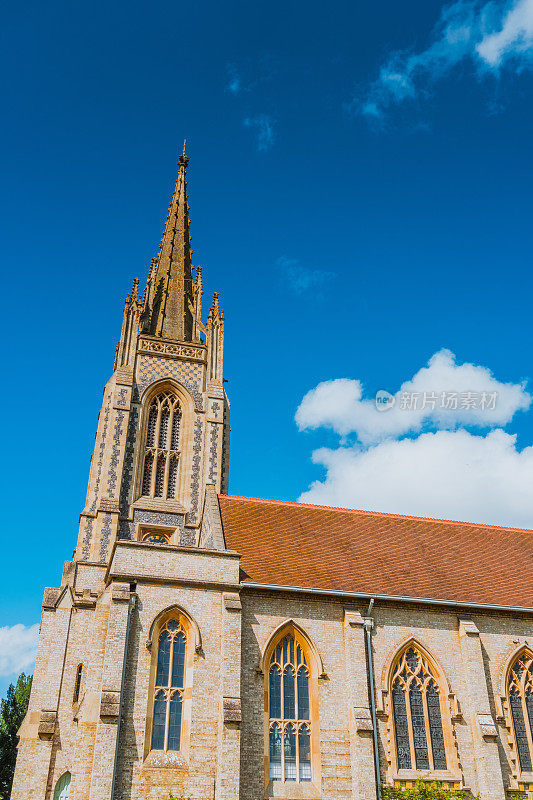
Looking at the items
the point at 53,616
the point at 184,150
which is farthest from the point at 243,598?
the point at 184,150

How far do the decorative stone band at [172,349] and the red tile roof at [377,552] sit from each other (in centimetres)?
960

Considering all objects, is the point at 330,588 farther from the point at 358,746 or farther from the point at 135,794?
the point at 135,794

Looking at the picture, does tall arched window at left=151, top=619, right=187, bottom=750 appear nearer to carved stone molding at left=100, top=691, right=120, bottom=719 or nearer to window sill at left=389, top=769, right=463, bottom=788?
carved stone molding at left=100, top=691, right=120, bottom=719

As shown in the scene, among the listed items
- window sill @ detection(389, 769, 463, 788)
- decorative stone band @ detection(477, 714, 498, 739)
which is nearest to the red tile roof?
decorative stone band @ detection(477, 714, 498, 739)

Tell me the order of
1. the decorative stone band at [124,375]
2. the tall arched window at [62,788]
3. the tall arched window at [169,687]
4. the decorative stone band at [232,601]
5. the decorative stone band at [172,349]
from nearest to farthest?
the tall arched window at [169,687]
the decorative stone band at [232,601]
the tall arched window at [62,788]
the decorative stone band at [124,375]
the decorative stone band at [172,349]

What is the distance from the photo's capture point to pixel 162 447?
29.6 meters

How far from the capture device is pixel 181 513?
91.7 feet

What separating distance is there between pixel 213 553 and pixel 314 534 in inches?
211

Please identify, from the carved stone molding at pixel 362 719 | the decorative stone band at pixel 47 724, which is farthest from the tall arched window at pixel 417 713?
the decorative stone band at pixel 47 724

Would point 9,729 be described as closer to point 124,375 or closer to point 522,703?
point 124,375

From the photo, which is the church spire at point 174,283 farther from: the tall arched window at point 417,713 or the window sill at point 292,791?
the window sill at point 292,791

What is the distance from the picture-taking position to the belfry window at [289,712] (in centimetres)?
1720

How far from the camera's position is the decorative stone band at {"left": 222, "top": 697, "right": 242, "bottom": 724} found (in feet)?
53.8

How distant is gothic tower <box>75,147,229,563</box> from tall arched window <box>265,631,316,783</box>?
935 centimetres
